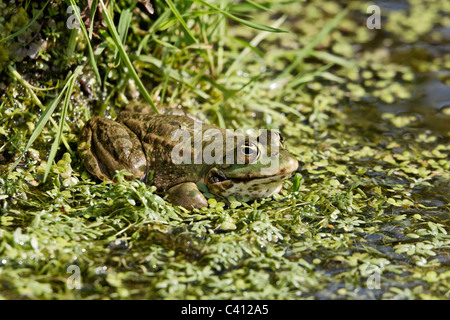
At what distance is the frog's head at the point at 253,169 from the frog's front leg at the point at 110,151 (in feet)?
1.91

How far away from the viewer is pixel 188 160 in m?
4.38

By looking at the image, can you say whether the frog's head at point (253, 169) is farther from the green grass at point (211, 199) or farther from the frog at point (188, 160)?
the green grass at point (211, 199)

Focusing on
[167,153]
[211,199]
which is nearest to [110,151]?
[167,153]

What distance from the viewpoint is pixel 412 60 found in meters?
6.97

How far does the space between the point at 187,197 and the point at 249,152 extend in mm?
594

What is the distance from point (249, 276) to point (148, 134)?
158cm

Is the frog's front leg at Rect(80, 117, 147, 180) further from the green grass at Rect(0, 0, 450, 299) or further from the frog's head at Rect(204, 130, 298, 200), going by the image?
the frog's head at Rect(204, 130, 298, 200)

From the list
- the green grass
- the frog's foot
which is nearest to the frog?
the frog's foot

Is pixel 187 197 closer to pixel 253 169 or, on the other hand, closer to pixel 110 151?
pixel 253 169

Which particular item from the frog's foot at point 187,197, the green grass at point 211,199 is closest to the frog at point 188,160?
the frog's foot at point 187,197

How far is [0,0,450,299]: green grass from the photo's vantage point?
139 inches

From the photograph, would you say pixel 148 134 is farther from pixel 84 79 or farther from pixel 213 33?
pixel 213 33

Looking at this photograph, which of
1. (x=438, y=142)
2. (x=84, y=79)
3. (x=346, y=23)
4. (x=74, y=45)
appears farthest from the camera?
(x=346, y=23)
